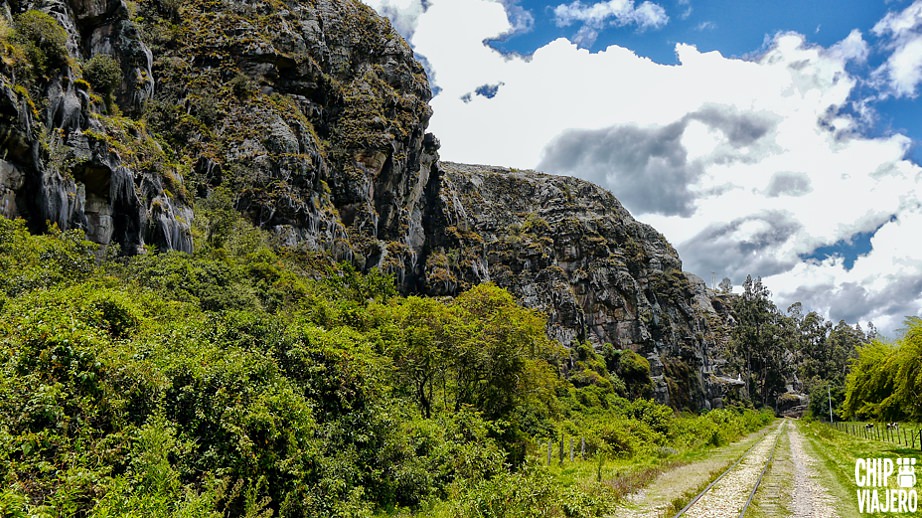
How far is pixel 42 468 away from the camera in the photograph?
7.02m

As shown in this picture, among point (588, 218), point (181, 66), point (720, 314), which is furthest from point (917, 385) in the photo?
point (720, 314)

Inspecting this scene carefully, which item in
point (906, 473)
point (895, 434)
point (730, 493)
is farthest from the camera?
point (895, 434)

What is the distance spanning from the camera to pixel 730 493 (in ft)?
62.2

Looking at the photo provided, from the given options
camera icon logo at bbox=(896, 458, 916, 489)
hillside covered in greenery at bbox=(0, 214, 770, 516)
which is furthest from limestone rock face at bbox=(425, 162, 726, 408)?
camera icon logo at bbox=(896, 458, 916, 489)

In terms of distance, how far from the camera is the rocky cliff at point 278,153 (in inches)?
1228

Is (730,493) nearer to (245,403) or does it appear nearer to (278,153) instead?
(245,403)

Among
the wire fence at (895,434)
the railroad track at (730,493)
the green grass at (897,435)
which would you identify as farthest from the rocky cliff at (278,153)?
the green grass at (897,435)

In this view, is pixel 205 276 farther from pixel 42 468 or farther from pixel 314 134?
pixel 314 134

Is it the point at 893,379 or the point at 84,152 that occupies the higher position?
the point at 84,152

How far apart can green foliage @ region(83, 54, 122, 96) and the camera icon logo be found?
5312 centimetres

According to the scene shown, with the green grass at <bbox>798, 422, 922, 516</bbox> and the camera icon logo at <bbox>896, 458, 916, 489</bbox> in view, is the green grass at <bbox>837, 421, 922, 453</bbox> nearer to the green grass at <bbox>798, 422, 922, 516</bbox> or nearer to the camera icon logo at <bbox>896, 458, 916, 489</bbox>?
the green grass at <bbox>798, 422, 922, 516</bbox>

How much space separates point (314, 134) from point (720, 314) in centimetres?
14391

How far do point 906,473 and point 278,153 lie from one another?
54.6 m

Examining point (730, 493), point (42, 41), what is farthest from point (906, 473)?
point (42, 41)
